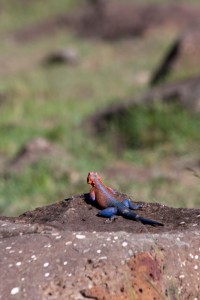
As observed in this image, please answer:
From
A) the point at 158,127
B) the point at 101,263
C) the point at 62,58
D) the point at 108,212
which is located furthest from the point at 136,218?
the point at 62,58

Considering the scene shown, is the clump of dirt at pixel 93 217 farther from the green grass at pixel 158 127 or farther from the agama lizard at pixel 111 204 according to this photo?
the green grass at pixel 158 127

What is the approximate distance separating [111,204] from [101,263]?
0.59 meters

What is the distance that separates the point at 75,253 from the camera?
343 centimetres

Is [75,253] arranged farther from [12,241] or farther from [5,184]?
[5,184]

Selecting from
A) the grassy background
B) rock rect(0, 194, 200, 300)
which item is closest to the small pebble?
rock rect(0, 194, 200, 300)

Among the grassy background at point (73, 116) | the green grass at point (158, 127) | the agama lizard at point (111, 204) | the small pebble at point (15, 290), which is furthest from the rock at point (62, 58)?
the small pebble at point (15, 290)

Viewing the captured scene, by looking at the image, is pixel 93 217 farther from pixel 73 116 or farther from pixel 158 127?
pixel 73 116

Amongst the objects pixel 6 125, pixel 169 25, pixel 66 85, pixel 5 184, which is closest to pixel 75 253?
pixel 5 184

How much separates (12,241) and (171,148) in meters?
7.08

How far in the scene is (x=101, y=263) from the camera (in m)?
3.35

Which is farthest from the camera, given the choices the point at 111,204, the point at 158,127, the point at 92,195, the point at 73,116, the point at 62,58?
the point at 62,58

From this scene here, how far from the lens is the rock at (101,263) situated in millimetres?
3312

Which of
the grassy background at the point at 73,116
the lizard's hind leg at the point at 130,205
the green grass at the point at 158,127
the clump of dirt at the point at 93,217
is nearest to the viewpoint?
the clump of dirt at the point at 93,217

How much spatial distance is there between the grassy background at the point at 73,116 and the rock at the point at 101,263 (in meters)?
2.05
